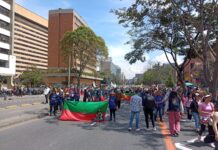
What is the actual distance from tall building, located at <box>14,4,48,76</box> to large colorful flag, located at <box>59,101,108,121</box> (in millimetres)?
116864

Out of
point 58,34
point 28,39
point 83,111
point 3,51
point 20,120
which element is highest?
point 28,39

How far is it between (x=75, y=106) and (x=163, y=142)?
27.8 feet

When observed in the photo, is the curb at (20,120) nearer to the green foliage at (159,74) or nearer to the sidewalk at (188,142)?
the sidewalk at (188,142)

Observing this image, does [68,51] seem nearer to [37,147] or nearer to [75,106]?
[75,106]

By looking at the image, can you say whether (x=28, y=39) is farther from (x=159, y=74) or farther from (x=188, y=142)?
(x=188, y=142)

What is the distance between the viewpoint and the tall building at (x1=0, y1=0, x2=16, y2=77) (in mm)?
69062

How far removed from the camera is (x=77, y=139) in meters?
11.9

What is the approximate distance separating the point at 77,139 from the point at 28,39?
5690 inches

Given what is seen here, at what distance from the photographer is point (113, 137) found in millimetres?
12625

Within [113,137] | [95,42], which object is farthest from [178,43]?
[95,42]

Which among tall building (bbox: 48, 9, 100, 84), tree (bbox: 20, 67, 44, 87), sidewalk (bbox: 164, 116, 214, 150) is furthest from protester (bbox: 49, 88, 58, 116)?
tall building (bbox: 48, 9, 100, 84)

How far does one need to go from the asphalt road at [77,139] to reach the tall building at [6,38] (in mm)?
56520

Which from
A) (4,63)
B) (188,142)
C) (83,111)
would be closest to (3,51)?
(4,63)

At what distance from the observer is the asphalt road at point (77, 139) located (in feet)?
34.4
